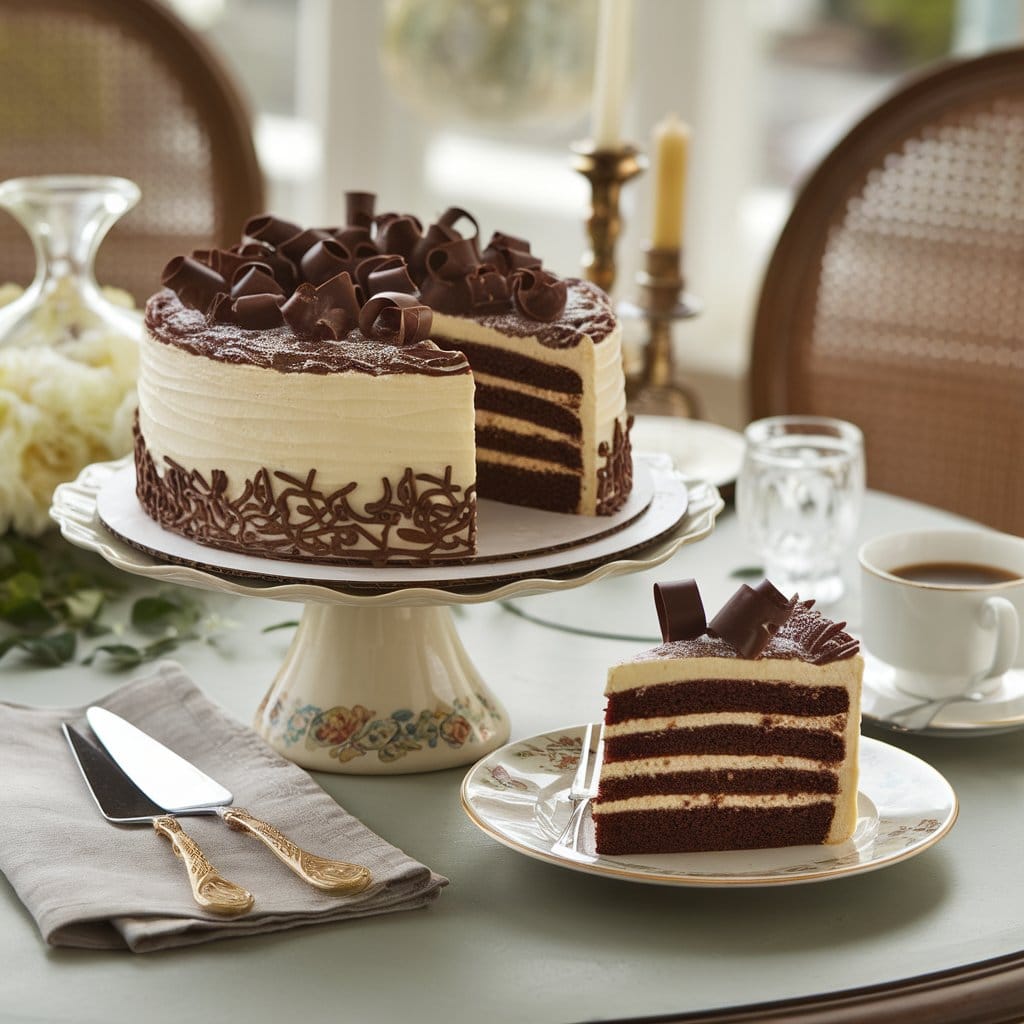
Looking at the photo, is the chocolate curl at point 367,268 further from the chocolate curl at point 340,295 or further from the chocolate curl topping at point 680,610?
the chocolate curl topping at point 680,610

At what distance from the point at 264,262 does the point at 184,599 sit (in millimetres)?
431

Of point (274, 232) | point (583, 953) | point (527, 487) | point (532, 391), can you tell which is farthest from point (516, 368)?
point (583, 953)

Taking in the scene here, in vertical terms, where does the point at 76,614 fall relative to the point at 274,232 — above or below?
below

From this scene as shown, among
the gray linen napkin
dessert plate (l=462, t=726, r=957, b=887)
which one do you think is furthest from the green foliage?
dessert plate (l=462, t=726, r=957, b=887)

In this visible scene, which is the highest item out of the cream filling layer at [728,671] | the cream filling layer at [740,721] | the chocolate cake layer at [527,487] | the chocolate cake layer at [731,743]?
the chocolate cake layer at [527,487]

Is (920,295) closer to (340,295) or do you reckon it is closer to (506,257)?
(506,257)

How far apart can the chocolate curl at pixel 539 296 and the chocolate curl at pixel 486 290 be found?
1.2 inches

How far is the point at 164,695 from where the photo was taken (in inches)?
65.7

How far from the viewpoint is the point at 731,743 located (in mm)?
1390

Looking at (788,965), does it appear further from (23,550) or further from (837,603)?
(23,550)

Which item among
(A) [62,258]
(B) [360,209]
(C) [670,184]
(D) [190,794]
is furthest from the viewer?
(C) [670,184]

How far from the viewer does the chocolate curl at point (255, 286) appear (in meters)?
1.69

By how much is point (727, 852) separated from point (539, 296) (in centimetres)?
65

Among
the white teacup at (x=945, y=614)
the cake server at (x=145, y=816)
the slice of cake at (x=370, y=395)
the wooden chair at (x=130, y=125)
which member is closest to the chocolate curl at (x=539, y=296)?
the slice of cake at (x=370, y=395)
